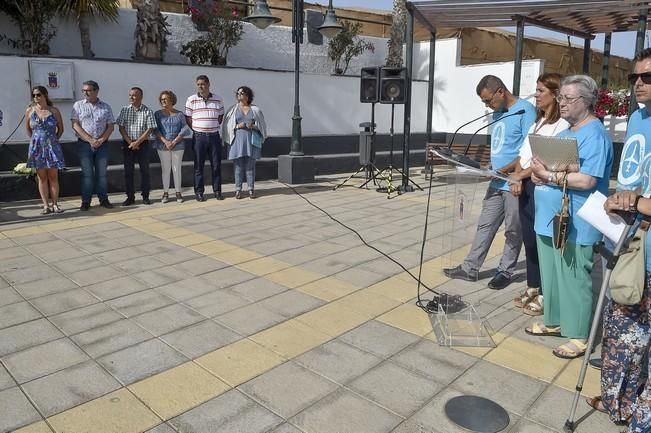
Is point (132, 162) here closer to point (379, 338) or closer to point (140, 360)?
point (140, 360)

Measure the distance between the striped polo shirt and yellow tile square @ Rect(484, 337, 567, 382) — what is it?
588 centimetres

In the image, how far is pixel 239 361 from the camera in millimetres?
3180

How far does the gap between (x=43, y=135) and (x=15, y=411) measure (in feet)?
16.8

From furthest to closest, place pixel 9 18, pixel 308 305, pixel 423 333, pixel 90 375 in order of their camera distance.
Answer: pixel 9 18, pixel 308 305, pixel 423 333, pixel 90 375

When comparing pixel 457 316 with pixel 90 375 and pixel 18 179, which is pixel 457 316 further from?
pixel 18 179

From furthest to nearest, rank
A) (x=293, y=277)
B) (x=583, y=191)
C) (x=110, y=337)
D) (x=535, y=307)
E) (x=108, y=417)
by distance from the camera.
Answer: (x=293, y=277), (x=535, y=307), (x=110, y=337), (x=583, y=191), (x=108, y=417)

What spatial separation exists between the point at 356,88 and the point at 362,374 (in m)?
10.2

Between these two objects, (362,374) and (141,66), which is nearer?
(362,374)

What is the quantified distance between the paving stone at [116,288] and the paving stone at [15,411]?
139 centimetres

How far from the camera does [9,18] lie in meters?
8.98

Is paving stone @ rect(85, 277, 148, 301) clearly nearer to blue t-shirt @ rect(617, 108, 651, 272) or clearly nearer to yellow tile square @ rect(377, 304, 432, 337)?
yellow tile square @ rect(377, 304, 432, 337)

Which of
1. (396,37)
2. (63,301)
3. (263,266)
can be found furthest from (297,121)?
(63,301)

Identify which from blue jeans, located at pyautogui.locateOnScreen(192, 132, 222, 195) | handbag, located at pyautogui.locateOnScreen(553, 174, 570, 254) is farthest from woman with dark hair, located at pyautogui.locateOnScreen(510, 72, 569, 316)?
blue jeans, located at pyautogui.locateOnScreen(192, 132, 222, 195)

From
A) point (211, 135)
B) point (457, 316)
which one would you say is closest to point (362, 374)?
point (457, 316)
